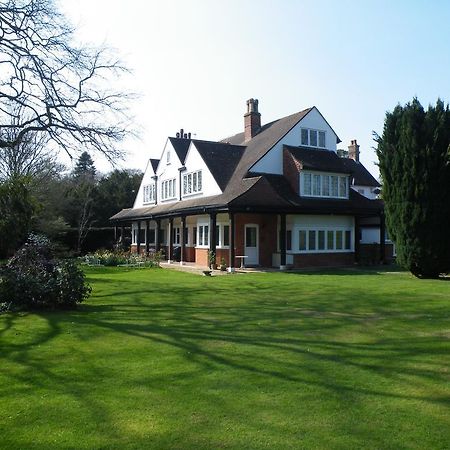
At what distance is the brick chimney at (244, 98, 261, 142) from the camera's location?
35188 millimetres

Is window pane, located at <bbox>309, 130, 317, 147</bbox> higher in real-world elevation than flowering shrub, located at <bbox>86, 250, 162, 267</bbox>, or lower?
higher

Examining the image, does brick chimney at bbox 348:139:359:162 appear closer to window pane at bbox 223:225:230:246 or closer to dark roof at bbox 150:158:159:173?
dark roof at bbox 150:158:159:173

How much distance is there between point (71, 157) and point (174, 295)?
26.4ft

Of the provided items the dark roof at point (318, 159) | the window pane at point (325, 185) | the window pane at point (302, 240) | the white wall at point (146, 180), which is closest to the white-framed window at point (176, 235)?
the white wall at point (146, 180)

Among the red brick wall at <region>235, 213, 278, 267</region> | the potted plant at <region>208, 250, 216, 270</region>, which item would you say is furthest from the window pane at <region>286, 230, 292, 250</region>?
the potted plant at <region>208, 250, 216, 270</region>

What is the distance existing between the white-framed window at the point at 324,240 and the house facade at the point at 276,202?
6 cm

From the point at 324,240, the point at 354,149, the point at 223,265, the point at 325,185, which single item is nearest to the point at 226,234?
the point at 223,265

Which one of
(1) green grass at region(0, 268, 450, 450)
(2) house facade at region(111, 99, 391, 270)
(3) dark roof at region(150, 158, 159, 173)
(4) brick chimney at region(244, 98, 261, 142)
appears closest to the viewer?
(1) green grass at region(0, 268, 450, 450)

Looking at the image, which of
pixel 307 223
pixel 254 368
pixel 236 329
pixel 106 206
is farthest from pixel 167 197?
pixel 254 368

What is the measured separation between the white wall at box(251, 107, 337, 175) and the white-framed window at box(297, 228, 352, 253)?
424cm

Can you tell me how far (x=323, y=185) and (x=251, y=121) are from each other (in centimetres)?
872

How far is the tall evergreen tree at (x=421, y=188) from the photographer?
2102cm

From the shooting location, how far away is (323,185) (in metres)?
29.7

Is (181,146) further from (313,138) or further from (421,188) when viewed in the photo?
(421,188)
